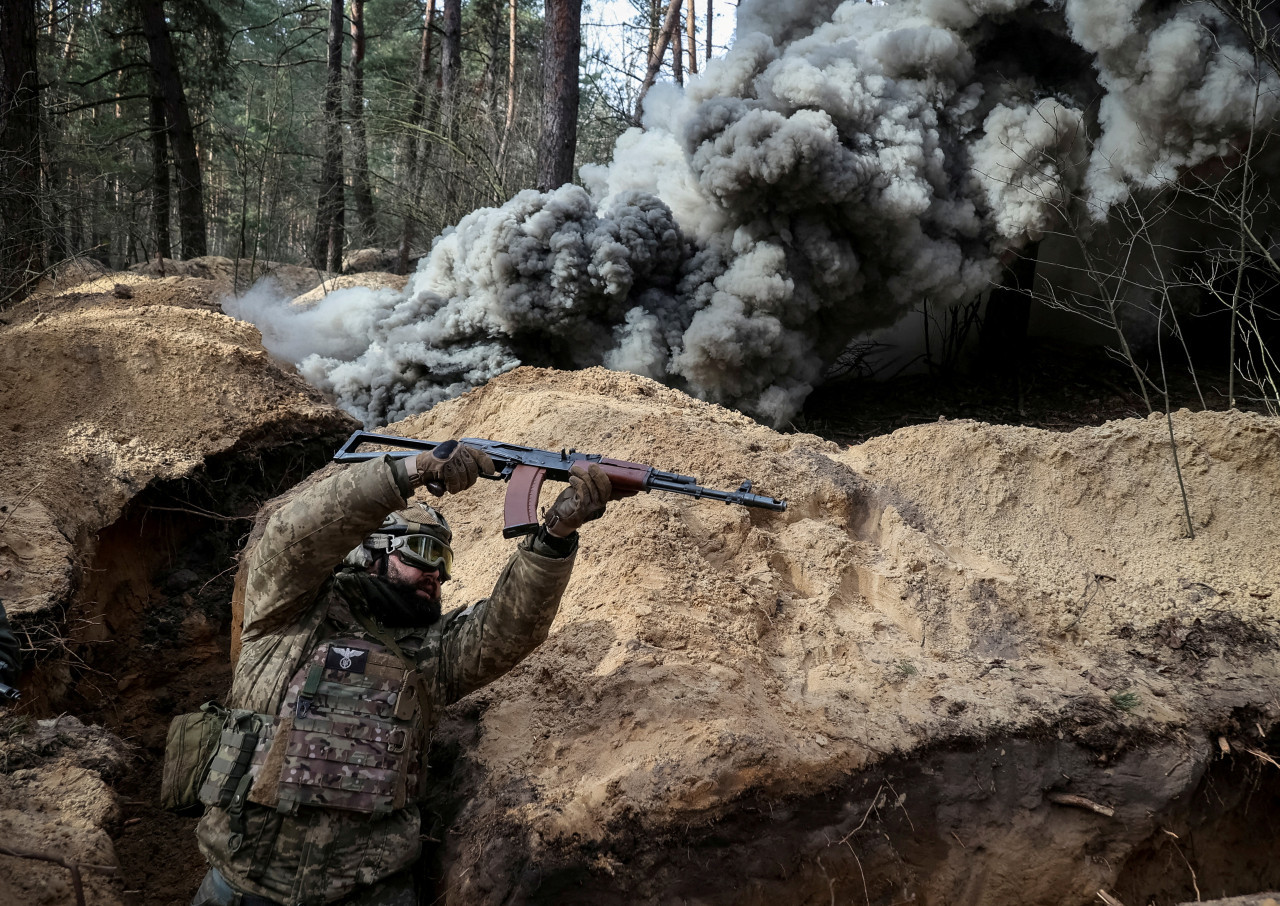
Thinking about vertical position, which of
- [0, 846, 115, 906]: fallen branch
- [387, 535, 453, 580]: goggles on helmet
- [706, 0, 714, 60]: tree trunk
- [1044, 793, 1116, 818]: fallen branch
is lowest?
[1044, 793, 1116, 818]: fallen branch

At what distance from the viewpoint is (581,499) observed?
3092 mm

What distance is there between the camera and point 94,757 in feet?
12.3

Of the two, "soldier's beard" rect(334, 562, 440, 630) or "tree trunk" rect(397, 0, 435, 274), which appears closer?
"soldier's beard" rect(334, 562, 440, 630)

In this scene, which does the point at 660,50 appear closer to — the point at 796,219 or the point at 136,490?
the point at 796,219

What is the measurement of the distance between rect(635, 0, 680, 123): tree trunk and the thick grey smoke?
16.1 ft

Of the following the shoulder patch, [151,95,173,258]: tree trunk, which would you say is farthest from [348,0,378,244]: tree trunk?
the shoulder patch

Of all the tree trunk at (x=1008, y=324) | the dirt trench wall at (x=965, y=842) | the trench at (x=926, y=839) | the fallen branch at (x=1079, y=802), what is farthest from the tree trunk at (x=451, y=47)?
the fallen branch at (x=1079, y=802)

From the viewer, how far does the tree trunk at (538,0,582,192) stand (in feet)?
39.2

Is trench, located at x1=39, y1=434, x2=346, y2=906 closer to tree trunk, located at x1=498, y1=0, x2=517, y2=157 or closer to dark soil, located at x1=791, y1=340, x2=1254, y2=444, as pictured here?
dark soil, located at x1=791, y1=340, x2=1254, y2=444

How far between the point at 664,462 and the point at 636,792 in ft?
7.69

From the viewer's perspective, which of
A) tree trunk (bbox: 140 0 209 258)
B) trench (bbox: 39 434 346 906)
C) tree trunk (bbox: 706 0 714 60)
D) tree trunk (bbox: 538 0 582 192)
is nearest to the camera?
trench (bbox: 39 434 346 906)

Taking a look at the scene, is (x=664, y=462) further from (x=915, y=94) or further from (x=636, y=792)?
(x=915, y=94)

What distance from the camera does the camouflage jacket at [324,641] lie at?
10.0 ft

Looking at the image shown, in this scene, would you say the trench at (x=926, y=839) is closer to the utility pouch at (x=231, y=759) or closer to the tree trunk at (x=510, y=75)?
the utility pouch at (x=231, y=759)
